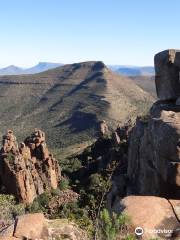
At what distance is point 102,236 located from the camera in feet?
61.7

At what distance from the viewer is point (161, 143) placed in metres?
31.0

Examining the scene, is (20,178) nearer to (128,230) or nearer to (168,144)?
(168,144)

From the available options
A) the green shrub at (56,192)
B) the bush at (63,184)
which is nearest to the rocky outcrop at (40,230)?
the green shrub at (56,192)

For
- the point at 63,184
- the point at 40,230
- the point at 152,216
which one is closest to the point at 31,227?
the point at 40,230

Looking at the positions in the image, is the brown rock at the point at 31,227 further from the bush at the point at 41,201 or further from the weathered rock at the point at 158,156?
the bush at the point at 41,201

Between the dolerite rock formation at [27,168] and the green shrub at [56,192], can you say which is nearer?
the dolerite rock formation at [27,168]

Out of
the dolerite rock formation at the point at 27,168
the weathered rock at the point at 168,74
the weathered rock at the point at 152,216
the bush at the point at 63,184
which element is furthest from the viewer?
the bush at the point at 63,184

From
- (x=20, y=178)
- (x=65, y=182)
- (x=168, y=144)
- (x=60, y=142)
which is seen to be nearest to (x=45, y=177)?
Answer: (x=65, y=182)

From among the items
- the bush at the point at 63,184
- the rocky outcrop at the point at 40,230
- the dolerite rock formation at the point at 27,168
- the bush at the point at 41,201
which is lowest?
the bush at the point at 63,184

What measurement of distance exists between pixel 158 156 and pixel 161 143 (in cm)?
110

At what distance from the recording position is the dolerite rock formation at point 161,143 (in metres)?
30.1

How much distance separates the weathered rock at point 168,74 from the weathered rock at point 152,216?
14.9 m

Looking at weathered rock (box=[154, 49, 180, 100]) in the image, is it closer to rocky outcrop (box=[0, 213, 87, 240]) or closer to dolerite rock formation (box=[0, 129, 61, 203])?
rocky outcrop (box=[0, 213, 87, 240])

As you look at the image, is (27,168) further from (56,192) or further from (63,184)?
(63,184)
